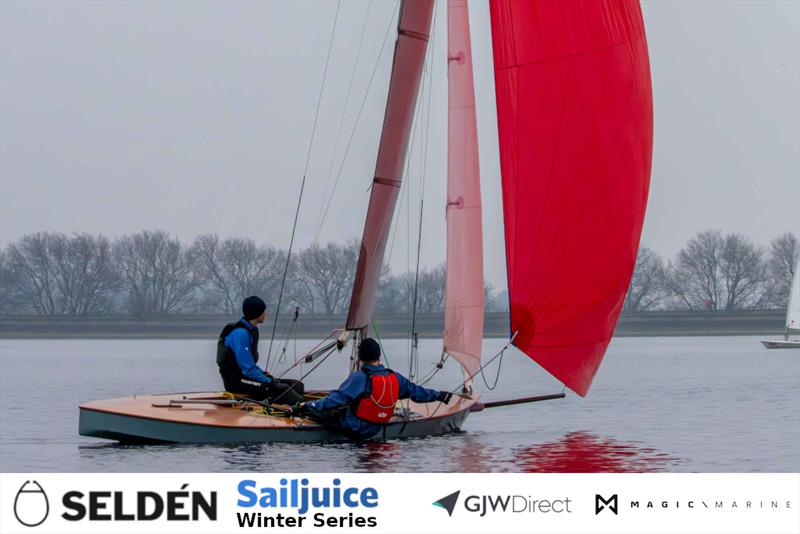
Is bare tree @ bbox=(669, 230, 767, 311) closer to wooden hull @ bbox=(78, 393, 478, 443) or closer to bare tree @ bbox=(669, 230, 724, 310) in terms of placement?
bare tree @ bbox=(669, 230, 724, 310)

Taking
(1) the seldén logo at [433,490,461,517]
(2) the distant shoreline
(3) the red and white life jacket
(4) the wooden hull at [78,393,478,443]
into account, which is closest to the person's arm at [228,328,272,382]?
(4) the wooden hull at [78,393,478,443]

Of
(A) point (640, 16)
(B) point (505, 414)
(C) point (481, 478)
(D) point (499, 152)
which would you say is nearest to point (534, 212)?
(D) point (499, 152)

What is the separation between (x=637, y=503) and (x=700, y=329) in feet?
242

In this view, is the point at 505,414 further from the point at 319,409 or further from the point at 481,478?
the point at 481,478

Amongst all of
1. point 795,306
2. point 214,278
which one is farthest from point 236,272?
point 795,306

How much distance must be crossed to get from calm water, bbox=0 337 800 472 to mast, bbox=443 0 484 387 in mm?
1215

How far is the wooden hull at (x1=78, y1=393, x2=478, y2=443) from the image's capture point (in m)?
13.7

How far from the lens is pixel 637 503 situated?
9438 mm

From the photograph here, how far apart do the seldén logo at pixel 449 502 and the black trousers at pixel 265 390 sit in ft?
19.1

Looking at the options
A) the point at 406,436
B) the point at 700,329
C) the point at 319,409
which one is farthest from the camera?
the point at 700,329

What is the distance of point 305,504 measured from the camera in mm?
9539

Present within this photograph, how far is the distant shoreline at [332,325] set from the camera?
7881 cm

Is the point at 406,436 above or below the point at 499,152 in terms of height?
below

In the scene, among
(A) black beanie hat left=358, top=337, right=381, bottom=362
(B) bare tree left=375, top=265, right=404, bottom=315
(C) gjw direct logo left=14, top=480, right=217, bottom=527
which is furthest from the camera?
(B) bare tree left=375, top=265, right=404, bottom=315
